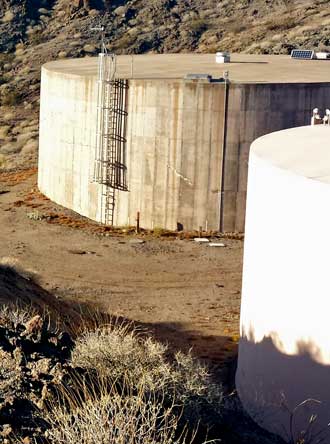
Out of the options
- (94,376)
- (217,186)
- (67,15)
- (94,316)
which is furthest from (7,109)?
(94,376)

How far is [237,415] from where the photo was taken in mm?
11516

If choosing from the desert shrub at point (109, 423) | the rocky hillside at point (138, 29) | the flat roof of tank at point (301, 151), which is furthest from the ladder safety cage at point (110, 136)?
the desert shrub at point (109, 423)

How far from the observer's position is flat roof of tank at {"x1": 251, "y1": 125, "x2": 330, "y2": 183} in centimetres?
1291

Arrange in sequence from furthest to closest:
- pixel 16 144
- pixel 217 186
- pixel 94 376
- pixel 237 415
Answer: pixel 16 144 → pixel 217 186 → pixel 237 415 → pixel 94 376

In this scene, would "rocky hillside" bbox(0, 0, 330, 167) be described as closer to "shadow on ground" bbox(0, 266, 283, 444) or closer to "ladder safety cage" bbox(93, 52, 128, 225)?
"ladder safety cage" bbox(93, 52, 128, 225)

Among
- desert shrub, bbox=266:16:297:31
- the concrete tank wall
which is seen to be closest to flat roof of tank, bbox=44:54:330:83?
the concrete tank wall

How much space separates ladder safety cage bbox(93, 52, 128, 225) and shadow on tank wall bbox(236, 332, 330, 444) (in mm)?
14805

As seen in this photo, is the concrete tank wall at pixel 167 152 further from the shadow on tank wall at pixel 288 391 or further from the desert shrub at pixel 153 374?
the desert shrub at pixel 153 374

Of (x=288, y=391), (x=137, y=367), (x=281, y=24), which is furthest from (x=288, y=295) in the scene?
(x=281, y=24)

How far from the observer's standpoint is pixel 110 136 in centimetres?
2809

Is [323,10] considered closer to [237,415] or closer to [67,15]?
[67,15]

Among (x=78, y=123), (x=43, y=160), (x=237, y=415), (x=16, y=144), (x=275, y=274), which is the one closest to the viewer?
(x=237, y=415)

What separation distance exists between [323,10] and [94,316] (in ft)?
134

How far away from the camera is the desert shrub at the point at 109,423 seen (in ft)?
25.9
